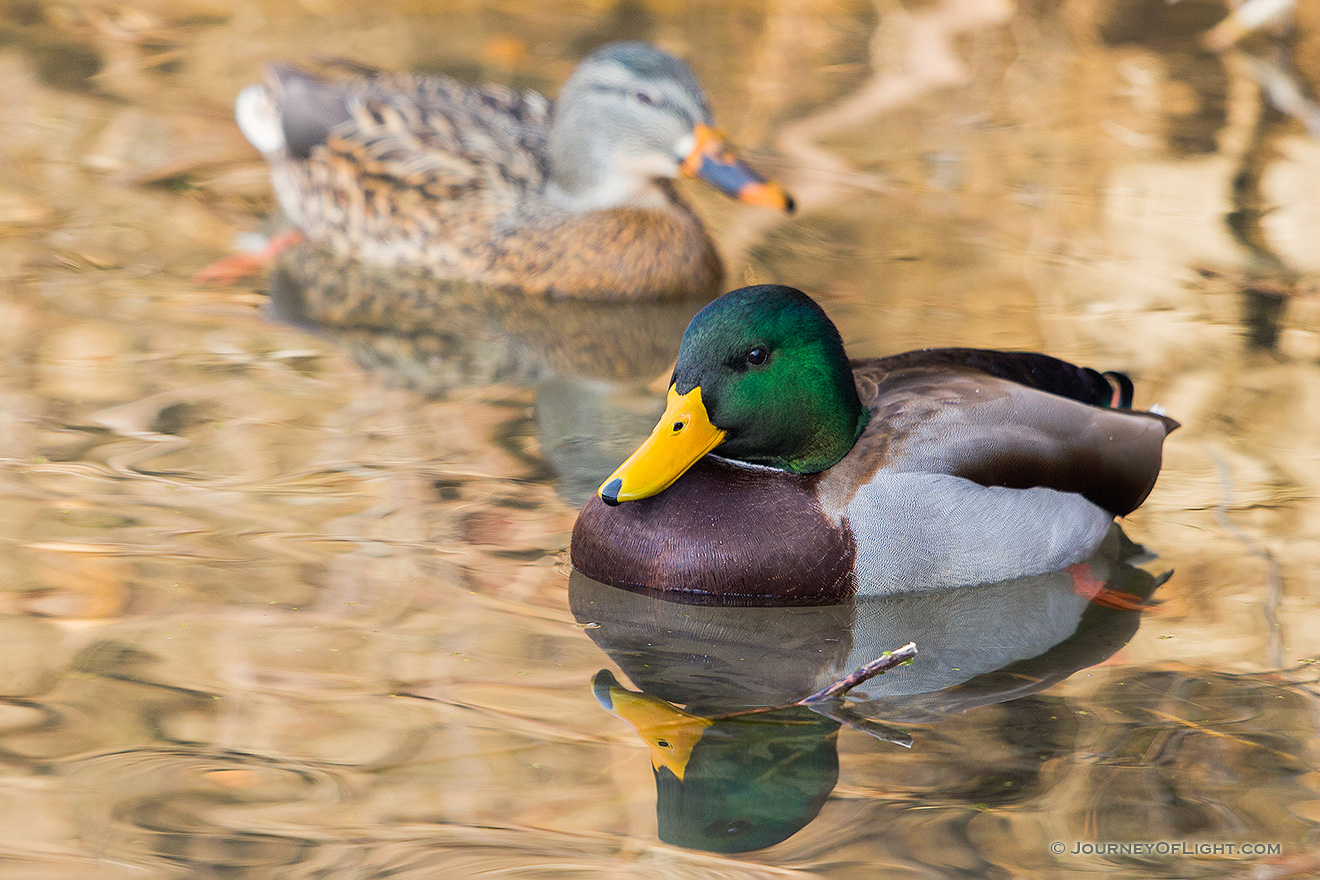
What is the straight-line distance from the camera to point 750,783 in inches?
150

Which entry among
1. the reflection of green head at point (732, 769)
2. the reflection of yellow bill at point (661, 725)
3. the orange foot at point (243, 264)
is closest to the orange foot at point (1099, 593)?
the reflection of green head at point (732, 769)

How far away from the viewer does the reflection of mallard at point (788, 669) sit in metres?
3.77

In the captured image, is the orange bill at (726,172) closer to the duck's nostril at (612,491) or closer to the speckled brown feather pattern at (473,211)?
the speckled brown feather pattern at (473,211)

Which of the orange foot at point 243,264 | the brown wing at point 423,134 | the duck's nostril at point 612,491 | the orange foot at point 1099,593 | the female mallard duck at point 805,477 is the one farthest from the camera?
the brown wing at point 423,134

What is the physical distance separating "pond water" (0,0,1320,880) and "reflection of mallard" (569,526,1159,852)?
14 mm

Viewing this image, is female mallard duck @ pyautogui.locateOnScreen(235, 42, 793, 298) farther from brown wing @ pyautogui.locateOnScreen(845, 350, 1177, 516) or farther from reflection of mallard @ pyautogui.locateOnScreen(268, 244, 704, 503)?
brown wing @ pyautogui.locateOnScreen(845, 350, 1177, 516)

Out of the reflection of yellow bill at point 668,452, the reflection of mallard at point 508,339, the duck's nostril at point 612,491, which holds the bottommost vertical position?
the reflection of mallard at point 508,339

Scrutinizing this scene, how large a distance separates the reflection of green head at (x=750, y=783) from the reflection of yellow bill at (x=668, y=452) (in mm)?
743

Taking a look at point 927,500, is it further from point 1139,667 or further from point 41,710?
point 41,710

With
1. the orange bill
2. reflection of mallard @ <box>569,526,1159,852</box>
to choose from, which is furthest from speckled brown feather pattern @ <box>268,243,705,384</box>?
reflection of mallard @ <box>569,526,1159,852</box>

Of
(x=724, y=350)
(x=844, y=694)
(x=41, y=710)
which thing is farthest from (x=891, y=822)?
(x=41, y=710)

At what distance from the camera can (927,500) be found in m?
4.62

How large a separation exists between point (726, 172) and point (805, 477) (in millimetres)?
2633

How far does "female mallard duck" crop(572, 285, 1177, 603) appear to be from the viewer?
179 inches
